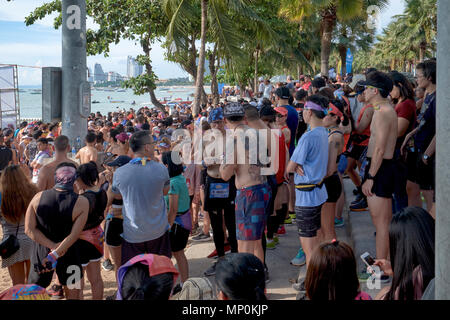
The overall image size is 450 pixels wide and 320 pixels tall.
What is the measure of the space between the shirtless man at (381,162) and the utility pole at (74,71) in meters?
3.72

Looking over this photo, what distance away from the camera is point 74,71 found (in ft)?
18.9

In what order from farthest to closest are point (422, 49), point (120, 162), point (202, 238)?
point (422, 49), point (202, 238), point (120, 162)

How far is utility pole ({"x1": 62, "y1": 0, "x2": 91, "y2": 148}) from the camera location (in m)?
5.61

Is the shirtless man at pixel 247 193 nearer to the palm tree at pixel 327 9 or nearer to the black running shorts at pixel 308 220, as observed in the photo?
the black running shorts at pixel 308 220

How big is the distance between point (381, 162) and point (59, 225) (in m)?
3.30

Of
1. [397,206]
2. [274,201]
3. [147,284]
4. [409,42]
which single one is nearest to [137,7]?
[274,201]

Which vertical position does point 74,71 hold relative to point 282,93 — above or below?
above

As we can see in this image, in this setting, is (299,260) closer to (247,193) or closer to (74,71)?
(247,193)

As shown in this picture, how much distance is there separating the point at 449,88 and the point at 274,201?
458 centimetres

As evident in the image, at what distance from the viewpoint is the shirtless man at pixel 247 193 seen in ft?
14.9

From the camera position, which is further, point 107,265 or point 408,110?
point 107,265

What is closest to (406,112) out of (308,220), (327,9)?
(308,220)

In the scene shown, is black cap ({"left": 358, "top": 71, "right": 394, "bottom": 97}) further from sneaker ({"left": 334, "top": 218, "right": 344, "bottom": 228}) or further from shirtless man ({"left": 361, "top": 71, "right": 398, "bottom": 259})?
sneaker ({"left": 334, "top": 218, "right": 344, "bottom": 228})

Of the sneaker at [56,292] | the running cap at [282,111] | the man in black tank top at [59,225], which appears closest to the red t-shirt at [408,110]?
the running cap at [282,111]
